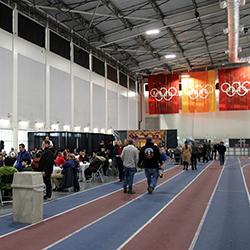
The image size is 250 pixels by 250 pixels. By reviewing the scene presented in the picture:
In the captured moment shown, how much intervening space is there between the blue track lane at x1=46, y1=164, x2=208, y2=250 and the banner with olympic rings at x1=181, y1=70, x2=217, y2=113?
22.0 m

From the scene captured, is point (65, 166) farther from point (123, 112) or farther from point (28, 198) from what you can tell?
point (123, 112)

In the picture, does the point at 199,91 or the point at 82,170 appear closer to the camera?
the point at 82,170

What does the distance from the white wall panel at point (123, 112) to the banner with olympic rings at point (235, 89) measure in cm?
984

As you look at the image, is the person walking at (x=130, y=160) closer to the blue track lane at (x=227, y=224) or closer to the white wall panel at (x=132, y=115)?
the blue track lane at (x=227, y=224)

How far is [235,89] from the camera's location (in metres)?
27.5

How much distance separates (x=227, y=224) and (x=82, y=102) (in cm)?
1834

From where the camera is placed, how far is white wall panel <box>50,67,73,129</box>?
18.9m

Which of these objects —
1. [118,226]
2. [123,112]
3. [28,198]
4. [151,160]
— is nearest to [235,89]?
[123,112]

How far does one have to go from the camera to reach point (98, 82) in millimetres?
25203

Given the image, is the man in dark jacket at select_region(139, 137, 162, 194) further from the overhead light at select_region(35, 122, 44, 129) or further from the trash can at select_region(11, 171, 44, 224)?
the overhead light at select_region(35, 122, 44, 129)

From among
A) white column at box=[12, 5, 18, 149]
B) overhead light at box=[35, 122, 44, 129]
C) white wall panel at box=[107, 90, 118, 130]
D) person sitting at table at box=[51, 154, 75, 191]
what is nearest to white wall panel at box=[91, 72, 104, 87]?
white wall panel at box=[107, 90, 118, 130]

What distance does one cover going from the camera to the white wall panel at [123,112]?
2947 centimetres

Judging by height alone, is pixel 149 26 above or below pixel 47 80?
above

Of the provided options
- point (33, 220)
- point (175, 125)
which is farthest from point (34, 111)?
point (175, 125)
